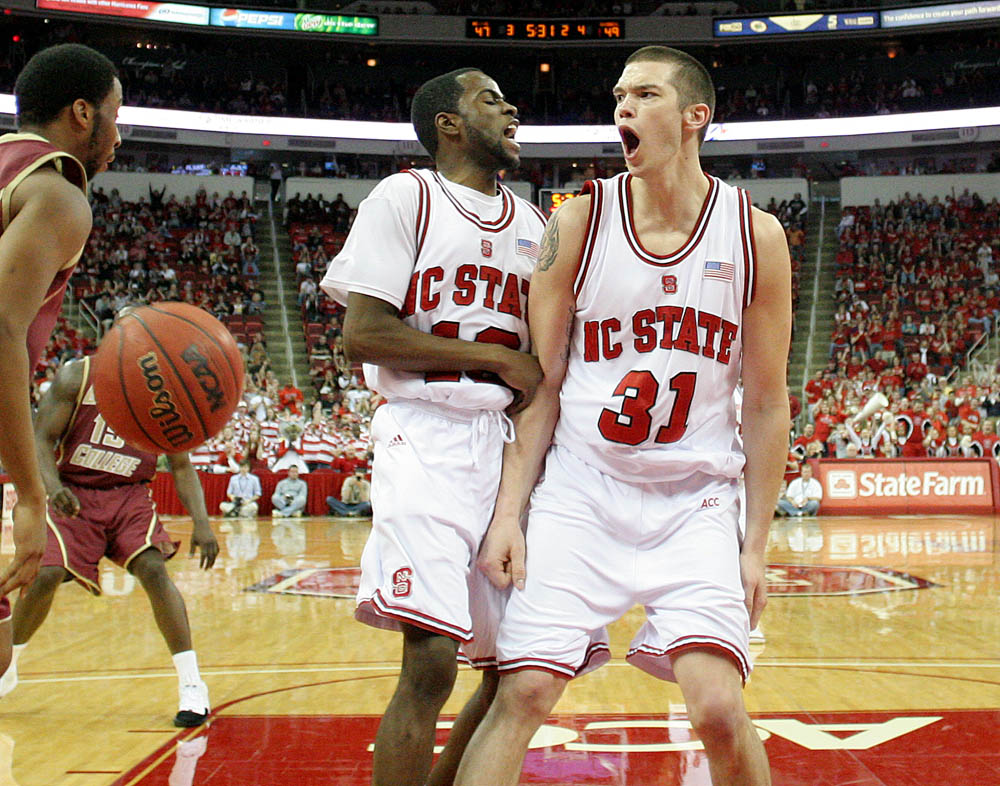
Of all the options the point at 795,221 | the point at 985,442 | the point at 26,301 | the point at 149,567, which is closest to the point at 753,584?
the point at 26,301

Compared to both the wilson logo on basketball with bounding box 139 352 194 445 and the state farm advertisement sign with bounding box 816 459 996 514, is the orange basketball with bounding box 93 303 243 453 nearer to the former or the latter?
the wilson logo on basketball with bounding box 139 352 194 445

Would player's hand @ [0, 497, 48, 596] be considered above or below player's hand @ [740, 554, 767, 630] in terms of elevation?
above

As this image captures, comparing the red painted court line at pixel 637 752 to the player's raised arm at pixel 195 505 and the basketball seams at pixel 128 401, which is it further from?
the basketball seams at pixel 128 401

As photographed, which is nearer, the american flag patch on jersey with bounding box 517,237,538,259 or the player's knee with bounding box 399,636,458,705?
the player's knee with bounding box 399,636,458,705

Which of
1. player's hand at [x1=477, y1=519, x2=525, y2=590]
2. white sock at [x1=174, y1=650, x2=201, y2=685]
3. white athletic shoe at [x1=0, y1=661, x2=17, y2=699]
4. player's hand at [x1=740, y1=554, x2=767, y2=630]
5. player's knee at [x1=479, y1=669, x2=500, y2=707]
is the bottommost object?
white athletic shoe at [x1=0, y1=661, x2=17, y2=699]

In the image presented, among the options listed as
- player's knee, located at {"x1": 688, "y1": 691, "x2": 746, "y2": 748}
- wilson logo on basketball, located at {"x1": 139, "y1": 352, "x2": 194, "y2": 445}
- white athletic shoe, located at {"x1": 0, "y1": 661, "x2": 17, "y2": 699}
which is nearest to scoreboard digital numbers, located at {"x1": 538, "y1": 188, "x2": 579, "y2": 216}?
white athletic shoe, located at {"x1": 0, "y1": 661, "x2": 17, "y2": 699}

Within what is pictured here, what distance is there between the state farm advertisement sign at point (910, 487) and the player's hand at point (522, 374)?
13705 millimetres

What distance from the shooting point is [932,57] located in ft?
101

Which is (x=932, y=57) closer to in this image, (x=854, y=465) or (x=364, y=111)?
(x=364, y=111)

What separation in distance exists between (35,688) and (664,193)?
13.9ft

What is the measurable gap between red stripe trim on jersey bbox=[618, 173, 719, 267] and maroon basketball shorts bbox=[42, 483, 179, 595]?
326 centimetres

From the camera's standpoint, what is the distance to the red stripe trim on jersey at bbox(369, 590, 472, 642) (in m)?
2.77

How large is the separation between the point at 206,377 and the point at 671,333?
1902 mm

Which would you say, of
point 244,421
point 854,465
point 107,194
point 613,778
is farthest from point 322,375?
point 613,778
